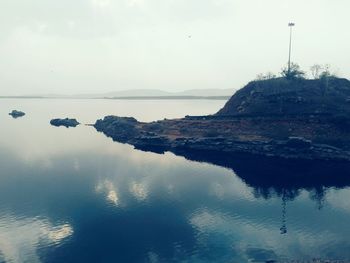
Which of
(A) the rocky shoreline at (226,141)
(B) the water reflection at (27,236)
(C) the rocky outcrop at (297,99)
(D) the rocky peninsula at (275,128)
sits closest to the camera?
(B) the water reflection at (27,236)

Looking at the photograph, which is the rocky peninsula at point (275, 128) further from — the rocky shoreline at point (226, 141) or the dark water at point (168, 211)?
the dark water at point (168, 211)

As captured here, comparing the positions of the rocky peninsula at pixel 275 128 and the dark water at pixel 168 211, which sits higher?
the rocky peninsula at pixel 275 128

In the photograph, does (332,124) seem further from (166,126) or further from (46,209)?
(46,209)

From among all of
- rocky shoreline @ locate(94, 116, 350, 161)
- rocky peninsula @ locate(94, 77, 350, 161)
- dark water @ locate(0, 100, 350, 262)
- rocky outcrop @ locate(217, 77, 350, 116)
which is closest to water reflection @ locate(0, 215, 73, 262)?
dark water @ locate(0, 100, 350, 262)

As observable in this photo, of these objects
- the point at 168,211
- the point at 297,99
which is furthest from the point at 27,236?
the point at 297,99

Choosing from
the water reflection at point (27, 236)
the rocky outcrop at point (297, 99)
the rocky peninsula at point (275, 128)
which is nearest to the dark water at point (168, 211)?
the water reflection at point (27, 236)

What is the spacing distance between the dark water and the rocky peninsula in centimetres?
1500

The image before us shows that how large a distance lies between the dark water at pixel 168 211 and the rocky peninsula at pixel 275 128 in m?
15.0

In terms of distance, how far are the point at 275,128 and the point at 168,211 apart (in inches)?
3820

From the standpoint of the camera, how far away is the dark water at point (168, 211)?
219 ft

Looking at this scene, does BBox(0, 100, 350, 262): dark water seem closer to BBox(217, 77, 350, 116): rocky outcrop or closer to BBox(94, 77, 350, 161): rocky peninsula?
BBox(94, 77, 350, 161): rocky peninsula

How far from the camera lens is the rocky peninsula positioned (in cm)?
15038

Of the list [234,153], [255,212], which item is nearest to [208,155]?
[234,153]

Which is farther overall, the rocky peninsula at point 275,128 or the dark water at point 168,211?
the rocky peninsula at point 275,128
